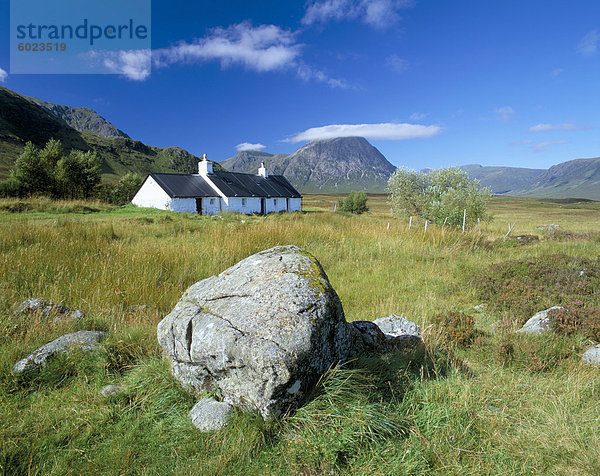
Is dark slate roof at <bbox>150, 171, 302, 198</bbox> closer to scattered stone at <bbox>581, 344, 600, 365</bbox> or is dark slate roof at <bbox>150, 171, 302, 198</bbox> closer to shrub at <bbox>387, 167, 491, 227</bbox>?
shrub at <bbox>387, 167, 491, 227</bbox>

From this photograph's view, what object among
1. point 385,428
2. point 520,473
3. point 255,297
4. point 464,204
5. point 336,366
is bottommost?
point 520,473

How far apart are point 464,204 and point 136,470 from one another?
26.6 m

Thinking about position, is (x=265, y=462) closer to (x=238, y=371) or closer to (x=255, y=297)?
(x=238, y=371)

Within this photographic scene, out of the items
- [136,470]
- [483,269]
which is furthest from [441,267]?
[136,470]

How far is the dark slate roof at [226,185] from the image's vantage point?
35562 mm

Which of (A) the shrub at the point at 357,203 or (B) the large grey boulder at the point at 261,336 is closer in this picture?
(B) the large grey boulder at the point at 261,336

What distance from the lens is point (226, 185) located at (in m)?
40.3

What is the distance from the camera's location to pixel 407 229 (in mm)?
13258

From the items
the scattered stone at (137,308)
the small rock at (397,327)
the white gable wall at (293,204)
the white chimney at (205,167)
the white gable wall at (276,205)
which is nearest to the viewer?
the small rock at (397,327)

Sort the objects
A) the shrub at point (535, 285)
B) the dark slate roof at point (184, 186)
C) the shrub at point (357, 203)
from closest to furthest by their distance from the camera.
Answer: the shrub at point (535, 285) → the dark slate roof at point (184, 186) → the shrub at point (357, 203)

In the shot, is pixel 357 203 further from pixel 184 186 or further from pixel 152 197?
pixel 152 197

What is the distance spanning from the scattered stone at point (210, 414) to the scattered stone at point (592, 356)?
449 cm

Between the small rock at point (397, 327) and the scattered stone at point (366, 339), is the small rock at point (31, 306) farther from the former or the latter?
the small rock at point (397, 327)

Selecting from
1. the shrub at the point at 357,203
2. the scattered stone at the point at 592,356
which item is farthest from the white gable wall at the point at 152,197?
the scattered stone at the point at 592,356
